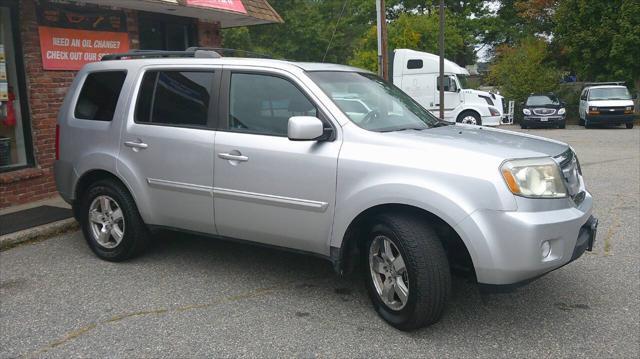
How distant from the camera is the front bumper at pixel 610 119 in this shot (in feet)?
73.4

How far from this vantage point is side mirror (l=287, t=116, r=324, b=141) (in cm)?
379

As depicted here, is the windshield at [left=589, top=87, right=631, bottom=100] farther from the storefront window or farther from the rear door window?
the rear door window

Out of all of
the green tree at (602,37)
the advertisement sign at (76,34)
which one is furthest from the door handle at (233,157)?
the green tree at (602,37)

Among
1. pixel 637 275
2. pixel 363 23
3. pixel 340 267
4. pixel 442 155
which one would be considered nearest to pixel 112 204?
pixel 340 267

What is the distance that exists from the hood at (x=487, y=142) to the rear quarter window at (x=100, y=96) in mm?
2653

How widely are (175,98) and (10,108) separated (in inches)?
158

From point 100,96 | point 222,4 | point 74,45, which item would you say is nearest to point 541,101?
point 222,4

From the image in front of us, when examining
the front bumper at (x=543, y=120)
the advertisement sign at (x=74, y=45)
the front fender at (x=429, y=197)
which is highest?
the advertisement sign at (x=74, y=45)

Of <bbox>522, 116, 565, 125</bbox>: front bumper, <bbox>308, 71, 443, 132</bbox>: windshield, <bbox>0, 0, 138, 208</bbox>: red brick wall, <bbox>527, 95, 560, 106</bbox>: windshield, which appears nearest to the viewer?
<bbox>308, 71, 443, 132</bbox>: windshield

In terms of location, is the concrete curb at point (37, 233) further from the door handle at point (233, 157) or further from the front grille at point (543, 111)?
the front grille at point (543, 111)

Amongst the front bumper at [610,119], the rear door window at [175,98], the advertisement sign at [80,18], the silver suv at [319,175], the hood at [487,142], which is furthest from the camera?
the front bumper at [610,119]

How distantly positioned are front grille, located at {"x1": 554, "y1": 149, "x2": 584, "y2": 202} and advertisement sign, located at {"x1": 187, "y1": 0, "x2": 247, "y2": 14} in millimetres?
6437

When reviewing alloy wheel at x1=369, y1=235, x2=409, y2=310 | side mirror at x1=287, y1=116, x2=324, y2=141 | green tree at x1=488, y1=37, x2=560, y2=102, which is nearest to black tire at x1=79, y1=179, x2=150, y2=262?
side mirror at x1=287, y1=116, x2=324, y2=141

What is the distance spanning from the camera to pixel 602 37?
27.6 meters
